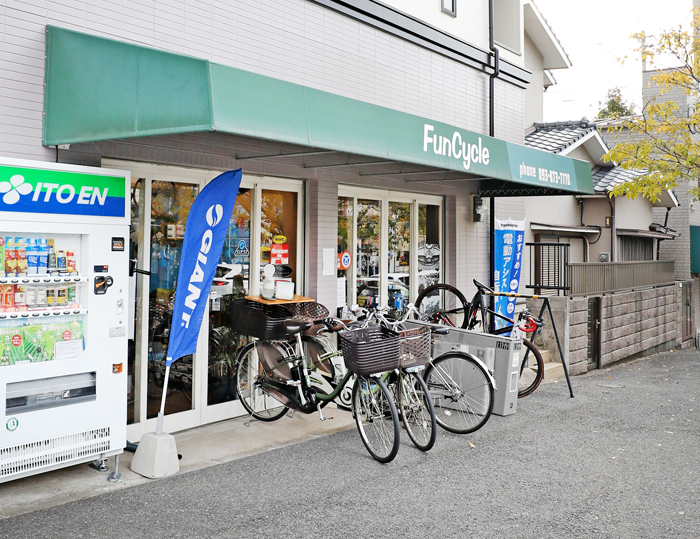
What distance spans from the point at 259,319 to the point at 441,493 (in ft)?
8.36

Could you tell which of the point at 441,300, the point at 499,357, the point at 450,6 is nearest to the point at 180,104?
the point at 499,357

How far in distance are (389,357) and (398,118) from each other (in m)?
2.30

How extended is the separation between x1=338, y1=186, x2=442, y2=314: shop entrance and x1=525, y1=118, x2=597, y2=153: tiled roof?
5.24 meters

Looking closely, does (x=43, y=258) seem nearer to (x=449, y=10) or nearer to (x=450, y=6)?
(x=449, y=10)

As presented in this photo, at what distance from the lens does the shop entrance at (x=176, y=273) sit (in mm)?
6148

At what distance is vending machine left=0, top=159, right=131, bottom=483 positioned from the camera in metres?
4.65

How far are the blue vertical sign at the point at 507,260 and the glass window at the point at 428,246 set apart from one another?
120 centimetres

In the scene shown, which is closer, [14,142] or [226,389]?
[14,142]

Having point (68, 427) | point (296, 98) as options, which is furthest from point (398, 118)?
point (68, 427)

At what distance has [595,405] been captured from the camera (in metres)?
8.22

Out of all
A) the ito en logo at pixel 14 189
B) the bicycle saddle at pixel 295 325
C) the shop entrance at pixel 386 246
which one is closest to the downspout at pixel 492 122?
the shop entrance at pixel 386 246

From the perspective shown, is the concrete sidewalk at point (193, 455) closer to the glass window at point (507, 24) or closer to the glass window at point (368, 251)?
the glass window at point (368, 251)

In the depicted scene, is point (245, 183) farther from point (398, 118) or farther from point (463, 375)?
point (463, 375)

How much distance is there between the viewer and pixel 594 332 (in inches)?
439
